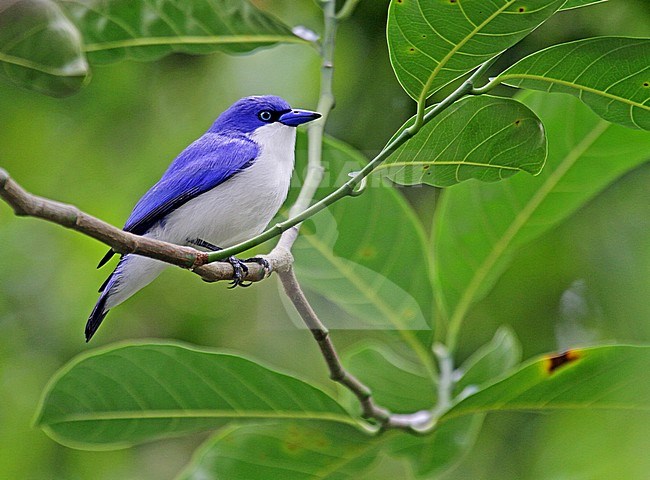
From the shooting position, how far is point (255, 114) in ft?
1.51

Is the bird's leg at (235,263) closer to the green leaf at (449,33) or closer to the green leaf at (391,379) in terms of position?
the green leaf at (449,33)

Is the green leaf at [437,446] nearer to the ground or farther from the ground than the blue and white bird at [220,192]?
nearer to the ground

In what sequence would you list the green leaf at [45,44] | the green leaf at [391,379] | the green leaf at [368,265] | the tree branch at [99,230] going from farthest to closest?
the green leaf at [391,379], the green leaf at [368,265], the green leaf at [45,44], the tree branch at [99,230]

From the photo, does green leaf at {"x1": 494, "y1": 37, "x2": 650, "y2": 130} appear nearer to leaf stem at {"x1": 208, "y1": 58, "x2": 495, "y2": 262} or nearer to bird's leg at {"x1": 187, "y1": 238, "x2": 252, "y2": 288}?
leaf stem at {"x1": 208, "y1": 58, "x2": 495, "y2": 262}

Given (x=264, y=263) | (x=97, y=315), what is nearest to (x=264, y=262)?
(x=264, y=263)

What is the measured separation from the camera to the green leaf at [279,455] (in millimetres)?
705

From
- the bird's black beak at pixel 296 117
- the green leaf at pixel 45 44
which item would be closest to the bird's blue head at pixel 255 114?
the bird's black beak at pixel 296 117

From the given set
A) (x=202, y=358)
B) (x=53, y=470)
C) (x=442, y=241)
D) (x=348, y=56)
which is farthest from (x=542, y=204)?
(x=53, y=470)

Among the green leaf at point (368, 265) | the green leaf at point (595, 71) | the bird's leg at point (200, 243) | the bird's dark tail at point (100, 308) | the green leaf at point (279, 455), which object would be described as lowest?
the green leaf at point (279, 455)

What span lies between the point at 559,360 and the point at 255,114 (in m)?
0.36

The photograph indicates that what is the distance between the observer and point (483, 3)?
1.30 feet

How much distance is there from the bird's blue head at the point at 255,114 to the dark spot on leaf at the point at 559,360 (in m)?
0.34

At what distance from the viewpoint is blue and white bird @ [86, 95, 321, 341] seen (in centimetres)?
42

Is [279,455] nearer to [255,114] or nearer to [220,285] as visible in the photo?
[220,285]
